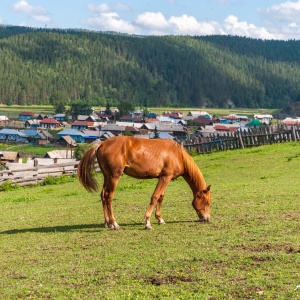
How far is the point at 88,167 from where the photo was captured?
12.9 metres

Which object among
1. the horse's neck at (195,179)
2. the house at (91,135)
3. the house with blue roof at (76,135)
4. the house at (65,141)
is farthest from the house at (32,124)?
the horse's neck at (195,179)

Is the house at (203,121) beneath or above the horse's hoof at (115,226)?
above

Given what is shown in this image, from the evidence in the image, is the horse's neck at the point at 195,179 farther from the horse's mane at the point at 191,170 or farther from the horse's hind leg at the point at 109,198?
the horse's hind leg at the point at 109,198


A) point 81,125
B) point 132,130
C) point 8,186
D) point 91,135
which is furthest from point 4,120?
point 8,186

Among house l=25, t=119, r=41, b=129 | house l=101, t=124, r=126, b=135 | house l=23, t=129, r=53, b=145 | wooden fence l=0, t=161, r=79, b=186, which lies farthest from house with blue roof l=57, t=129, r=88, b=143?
wooden fence l=0, t=161, r=79, b=186

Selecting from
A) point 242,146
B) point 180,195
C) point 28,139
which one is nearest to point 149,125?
point 28,139

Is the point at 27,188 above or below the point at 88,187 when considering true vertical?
below

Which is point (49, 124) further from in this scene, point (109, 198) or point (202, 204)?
point (202, 204)

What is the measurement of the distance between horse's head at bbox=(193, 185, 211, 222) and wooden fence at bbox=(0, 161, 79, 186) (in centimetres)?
1812

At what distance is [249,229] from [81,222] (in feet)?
14.9

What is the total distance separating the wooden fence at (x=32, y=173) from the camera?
29.5 meters

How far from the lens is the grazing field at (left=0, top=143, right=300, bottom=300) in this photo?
7895 mm

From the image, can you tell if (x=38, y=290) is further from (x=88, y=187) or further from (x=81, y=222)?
(x=81, y=222)

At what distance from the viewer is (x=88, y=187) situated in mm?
13109
